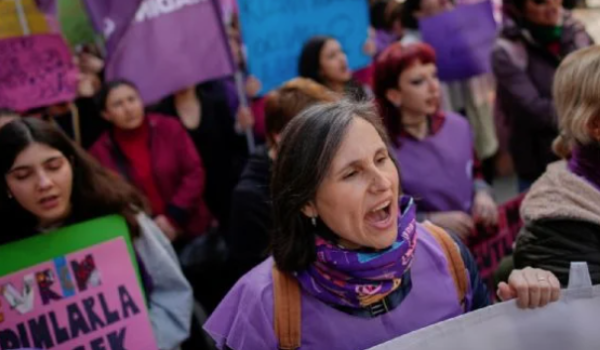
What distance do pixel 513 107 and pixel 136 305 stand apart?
225 centimetres

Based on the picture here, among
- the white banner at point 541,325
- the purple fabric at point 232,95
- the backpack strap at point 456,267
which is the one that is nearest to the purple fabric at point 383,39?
the purple fabric at point 232,95

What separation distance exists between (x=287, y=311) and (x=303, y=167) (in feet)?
1.09

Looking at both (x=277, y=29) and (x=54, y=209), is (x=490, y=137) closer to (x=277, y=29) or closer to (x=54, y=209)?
(x=277, y=29)

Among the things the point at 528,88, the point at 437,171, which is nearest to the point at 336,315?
the point at 437,171

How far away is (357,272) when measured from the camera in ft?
5.23

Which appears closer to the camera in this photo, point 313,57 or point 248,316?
point 248,316

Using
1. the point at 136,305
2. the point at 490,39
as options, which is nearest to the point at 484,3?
the point at 490,39

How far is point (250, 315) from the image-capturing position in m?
1.66

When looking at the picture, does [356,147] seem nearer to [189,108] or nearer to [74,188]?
[74,188]

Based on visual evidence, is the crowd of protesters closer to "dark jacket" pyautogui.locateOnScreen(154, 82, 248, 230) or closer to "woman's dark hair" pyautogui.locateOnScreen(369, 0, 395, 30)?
"dark jacket" pyautogui.locateOnScreen(154, 82, 248, 230)

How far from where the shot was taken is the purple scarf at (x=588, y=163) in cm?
190

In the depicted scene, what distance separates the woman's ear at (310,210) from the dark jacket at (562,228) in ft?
2.14

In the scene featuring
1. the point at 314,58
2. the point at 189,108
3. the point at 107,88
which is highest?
the point at 107,88

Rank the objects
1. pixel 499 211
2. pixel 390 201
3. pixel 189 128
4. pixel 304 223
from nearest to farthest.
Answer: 1. pixel 390 201
2. pixel 304 223
3. pixel 499 211
4. pixel 189 128
